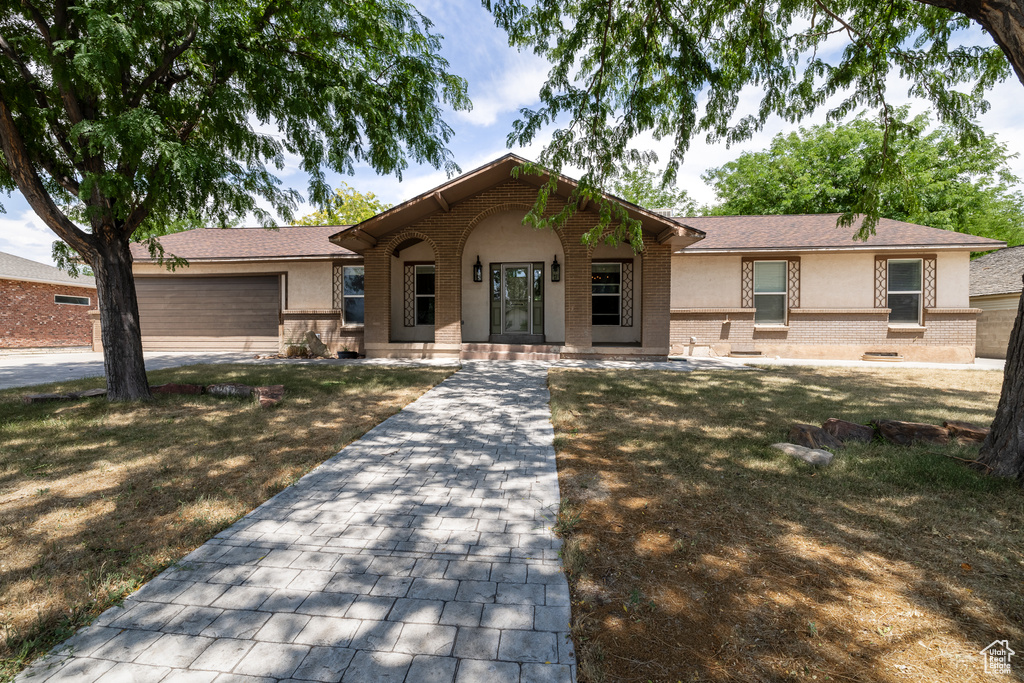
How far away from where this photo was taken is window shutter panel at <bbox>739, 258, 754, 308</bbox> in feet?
44.9

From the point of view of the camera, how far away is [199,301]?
49.9 ft

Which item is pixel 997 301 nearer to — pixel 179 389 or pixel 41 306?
pixel 179 389

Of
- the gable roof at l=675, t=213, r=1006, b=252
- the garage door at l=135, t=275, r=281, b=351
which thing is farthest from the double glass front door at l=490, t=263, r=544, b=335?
the garage door at l=135, t=275, r=281, b=351

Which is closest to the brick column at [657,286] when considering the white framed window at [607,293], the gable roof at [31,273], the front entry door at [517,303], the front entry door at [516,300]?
the white framed window at [607,293]

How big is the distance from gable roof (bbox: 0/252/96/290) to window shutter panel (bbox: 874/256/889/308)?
28.9m

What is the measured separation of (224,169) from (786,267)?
14.6 meters

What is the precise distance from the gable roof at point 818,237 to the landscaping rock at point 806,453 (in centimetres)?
1013

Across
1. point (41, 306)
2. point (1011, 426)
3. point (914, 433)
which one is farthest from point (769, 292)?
point (41, 306)

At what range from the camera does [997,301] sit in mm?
15102

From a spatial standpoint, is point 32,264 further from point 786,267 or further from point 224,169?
point 786,267

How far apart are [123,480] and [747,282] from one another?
49.0 feet

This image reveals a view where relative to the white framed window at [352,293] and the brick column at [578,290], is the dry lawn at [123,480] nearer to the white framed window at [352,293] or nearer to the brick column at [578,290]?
the brick column at [578,290]

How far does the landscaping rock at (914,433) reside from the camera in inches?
181

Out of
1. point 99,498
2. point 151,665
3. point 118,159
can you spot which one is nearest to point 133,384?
point 118,159
